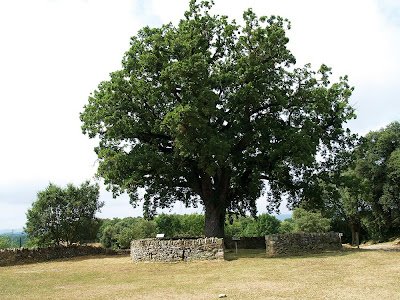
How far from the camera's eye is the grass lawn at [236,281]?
10.6 m

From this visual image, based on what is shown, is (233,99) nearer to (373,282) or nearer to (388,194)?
(373,282)

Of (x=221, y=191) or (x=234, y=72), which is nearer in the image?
(x=234, y=72)

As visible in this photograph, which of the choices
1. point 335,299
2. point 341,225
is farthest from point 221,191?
point 341,225

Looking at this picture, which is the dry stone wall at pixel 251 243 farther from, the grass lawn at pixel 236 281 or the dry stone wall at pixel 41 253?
the grass lawn at pixel 236 281

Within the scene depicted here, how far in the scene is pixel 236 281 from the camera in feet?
42.2

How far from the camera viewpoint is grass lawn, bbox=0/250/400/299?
418 inches

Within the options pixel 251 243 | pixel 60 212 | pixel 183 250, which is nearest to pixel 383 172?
pixel 251 243

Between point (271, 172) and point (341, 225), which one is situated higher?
point (271, 172)

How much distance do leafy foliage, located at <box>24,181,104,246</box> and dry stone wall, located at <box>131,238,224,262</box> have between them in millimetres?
15352

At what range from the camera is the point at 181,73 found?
2019 centimetres

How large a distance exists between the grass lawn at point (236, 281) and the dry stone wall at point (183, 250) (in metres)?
0.71

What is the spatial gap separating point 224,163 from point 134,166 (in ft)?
17.3

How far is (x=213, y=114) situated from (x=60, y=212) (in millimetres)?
19695

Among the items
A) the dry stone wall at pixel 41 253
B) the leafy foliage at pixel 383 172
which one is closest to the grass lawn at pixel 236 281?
the dry stone wall at pixel 41 253
